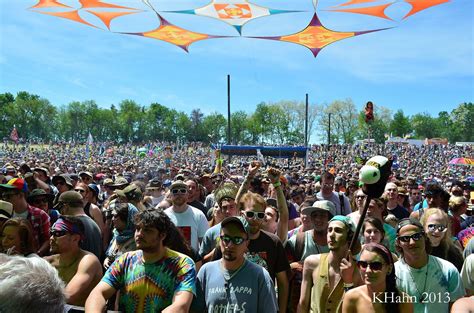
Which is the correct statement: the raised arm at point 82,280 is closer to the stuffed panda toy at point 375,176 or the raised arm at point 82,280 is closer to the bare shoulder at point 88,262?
the bare shoulder at point 88,262

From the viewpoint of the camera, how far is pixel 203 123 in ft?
358

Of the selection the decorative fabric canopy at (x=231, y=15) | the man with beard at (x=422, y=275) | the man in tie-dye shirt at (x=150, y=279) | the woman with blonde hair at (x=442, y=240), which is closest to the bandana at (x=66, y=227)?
the man in tie-dye shirt at (x=150, y=279)

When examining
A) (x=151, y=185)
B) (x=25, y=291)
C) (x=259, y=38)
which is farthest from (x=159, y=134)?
(x=25, y=291)

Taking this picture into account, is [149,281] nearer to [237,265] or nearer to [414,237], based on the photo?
[237,265]

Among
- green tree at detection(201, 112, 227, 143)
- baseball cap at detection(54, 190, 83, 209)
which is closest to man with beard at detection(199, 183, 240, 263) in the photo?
baseball cap at detection(54, 190, 83, 209)

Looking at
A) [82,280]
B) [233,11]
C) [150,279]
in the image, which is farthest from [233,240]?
[233,11]

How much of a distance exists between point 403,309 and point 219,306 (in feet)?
3.98

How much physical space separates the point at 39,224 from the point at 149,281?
2.53 meters

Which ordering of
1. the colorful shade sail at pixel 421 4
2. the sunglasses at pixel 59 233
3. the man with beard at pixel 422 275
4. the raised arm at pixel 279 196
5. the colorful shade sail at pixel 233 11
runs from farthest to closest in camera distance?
the colorful shade sail at pixel 233 11
the colorful shade sail at pixel 421 4
the raised arm at pixel 279 196
the sunglasses at pixel 59 233
the man with beard at pixel 422 275

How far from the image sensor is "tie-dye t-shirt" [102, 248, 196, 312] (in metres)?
2.83

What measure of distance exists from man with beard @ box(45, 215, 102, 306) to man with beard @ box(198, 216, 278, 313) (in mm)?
930

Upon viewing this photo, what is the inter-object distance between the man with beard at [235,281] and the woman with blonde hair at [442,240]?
1907 millimetres

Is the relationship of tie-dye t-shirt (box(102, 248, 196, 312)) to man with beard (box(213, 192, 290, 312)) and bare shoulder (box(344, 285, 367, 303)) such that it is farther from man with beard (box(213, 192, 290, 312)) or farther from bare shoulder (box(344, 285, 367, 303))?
bare shoulder (box(344, 285, 367, 303))

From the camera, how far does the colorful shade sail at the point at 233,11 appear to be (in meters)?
15.1
